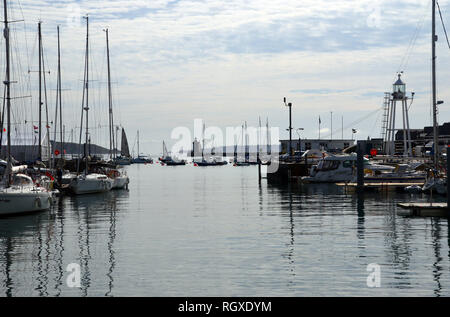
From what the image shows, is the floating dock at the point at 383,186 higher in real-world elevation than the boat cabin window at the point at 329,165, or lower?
lower

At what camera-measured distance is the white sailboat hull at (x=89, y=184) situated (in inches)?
2287

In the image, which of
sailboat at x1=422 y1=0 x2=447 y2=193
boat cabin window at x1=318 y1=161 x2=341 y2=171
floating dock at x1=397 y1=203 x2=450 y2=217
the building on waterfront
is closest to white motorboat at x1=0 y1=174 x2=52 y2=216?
floating dock at x1=397 y1=203 x2=450 y2=217

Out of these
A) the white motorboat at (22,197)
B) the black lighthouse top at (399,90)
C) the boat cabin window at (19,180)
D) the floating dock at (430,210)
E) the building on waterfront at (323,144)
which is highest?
the black lighthouse top at (399,90)

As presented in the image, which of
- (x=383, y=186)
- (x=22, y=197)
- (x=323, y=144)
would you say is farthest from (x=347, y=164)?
(x=323, y=144)

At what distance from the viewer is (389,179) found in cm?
6378

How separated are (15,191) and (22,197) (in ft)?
1.83

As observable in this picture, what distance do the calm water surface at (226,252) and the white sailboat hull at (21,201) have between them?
2.25 ft

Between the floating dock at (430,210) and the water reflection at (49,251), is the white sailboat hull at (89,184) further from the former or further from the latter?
the floating dock at (430,210)

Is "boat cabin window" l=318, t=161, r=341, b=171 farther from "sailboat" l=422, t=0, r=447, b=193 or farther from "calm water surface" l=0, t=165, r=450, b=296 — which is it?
"calm water surface" l=0, t=165, r=450, b=296

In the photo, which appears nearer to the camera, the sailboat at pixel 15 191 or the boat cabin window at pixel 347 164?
the sailboat at pixel 15 191

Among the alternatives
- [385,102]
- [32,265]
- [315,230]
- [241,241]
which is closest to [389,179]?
[385,102]

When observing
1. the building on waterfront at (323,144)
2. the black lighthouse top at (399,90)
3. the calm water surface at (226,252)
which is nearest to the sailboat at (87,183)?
the calm water surface at (226,252)
